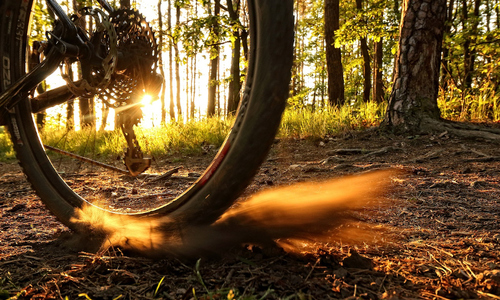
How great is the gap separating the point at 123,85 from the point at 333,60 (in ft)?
23.1

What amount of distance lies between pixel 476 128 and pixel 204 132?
4.39 metres

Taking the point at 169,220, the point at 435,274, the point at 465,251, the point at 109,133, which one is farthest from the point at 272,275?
the point at 109,133

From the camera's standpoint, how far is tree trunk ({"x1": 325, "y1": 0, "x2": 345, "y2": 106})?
26.4 ft

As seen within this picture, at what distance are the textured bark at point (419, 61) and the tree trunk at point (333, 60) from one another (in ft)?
→ 10.8

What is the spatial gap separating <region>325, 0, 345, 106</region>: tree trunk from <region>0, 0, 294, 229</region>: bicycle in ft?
21.6

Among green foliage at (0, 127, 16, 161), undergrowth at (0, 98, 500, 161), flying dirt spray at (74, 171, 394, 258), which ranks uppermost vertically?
undergrowth at (0, 98, 500, 161)

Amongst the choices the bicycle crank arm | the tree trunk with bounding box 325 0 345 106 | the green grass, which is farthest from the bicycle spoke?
the tree trunk with bounding box 325 0 345 106

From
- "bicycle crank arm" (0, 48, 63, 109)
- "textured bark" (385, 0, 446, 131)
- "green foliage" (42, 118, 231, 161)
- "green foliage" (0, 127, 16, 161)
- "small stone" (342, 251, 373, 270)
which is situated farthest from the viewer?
"green foliage" (0, 127, 16, 161)

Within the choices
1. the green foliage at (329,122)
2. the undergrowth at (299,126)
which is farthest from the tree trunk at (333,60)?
the green foliage at (329,122)

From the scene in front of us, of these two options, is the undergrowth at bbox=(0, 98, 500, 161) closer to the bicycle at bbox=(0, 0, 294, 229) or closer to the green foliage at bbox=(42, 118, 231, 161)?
the green foliage at bbox=(42, 118, 231, 161)

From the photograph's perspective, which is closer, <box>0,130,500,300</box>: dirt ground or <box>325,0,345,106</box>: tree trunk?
<box>0,130,500,300</box>: dirt ground

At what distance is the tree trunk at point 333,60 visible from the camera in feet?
26.4

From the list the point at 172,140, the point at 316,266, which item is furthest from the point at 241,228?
the point at 172,140

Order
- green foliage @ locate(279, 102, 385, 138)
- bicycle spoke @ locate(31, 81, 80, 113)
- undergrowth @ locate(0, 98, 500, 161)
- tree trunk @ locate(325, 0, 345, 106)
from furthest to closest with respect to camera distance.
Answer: tree trunk @ locate(325, 0, 345, 106)
undergrowth @ locate(0, 98, 500, 161)
green foliage @ locate(279, 102, 385, 138)
bicycle spoke @ locate(31, 81, 80, 113)
